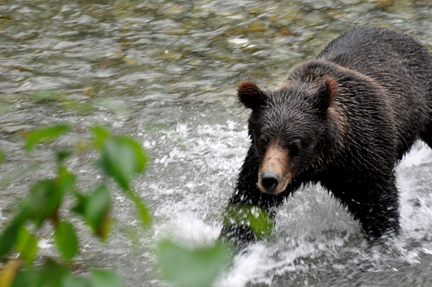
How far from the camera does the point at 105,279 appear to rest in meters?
0.89

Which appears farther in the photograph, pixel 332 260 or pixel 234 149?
pixel 234 149

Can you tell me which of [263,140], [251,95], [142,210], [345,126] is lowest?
[345,126]

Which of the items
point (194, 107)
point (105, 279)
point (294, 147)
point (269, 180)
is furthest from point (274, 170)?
point (194, 107)

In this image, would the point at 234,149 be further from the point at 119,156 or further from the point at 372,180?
the point at 119,156

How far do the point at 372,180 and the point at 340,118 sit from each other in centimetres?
56

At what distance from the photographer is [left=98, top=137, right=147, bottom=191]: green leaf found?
89cm

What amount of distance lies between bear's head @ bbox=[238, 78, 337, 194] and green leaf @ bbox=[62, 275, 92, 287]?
8.20 feet

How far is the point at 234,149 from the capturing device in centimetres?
607

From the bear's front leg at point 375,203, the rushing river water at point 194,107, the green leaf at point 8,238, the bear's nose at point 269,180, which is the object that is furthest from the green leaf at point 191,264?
the bear's front leg at point 375,203

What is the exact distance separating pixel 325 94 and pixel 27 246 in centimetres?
285

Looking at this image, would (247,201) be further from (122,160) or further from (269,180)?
(122,160)

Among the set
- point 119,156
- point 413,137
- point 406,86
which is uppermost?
point 119,156

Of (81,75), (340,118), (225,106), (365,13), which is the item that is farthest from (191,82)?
(340,118)

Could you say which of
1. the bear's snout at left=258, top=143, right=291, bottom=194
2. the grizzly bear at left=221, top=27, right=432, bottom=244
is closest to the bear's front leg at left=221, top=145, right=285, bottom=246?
the grizzly bear at left=221, top=27, right=432, bottom=244
